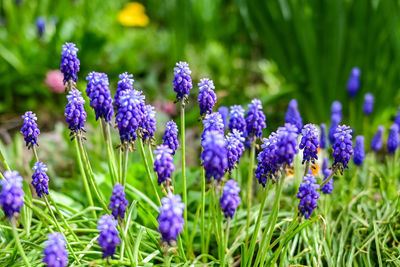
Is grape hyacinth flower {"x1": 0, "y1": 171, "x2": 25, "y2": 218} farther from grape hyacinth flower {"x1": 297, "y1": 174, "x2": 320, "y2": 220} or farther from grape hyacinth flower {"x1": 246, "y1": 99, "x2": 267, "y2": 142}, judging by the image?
grape hyacinth flower {"x1": 297, "y1": 174, "x2": 320, "y2": 220}

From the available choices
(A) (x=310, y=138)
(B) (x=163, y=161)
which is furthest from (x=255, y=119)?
(B) (x=163, y=161)

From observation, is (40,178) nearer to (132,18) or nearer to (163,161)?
(163,161)

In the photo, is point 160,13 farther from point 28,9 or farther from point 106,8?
point 28,9

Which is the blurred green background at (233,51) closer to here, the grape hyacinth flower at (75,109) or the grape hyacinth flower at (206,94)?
the grape hyacinth flower at (206,94)

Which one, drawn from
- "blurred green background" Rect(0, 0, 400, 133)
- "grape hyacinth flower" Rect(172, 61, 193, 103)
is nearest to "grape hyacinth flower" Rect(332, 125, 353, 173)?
"grape hyacinth flower" Rect(172, 61, 193, 103)

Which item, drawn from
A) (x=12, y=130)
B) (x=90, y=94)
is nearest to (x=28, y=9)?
(x=12, y=130)

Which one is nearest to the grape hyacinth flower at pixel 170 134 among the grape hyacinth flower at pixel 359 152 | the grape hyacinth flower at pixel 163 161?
the grape hyacinth flower at pixel 163 161
